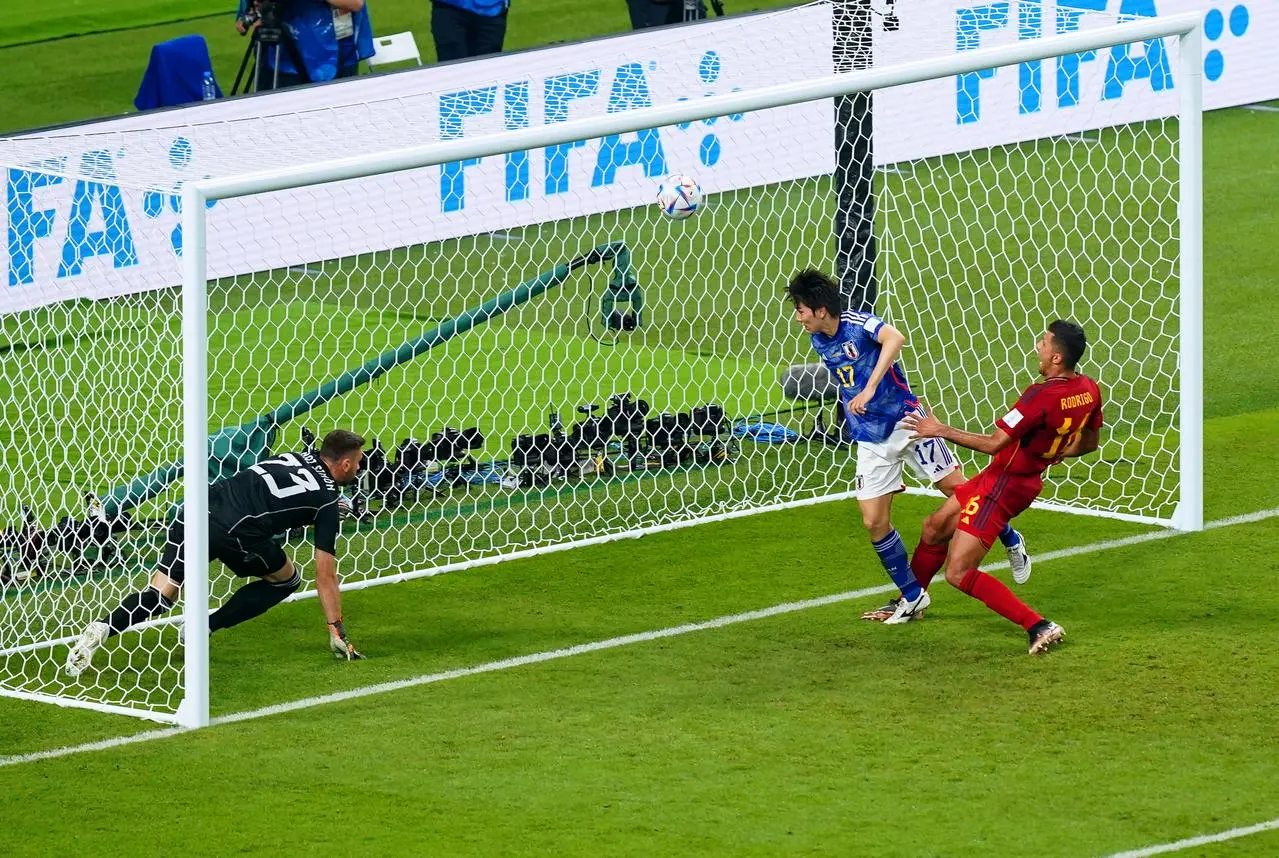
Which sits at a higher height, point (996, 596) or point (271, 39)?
point (271, 39)

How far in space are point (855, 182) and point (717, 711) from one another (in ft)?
15.1

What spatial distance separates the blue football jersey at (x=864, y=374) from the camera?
9.70 meters

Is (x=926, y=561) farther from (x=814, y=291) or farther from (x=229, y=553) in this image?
(x=229, y=553)

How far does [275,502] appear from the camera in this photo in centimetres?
951

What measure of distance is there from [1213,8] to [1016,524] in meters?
9.64

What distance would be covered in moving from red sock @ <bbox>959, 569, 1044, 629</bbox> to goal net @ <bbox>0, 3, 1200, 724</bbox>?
226 cm

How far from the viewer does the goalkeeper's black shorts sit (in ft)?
31.1

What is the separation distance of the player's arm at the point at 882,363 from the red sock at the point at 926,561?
2.59 feet

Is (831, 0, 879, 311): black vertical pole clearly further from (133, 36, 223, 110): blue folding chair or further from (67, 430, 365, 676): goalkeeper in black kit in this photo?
(133, 36, 223, 110): blue folding chair

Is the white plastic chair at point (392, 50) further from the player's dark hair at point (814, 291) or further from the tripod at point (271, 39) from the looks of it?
the player's dark hair at point (814, 291)

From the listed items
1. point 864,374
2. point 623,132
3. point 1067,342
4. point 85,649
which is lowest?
point 85,649

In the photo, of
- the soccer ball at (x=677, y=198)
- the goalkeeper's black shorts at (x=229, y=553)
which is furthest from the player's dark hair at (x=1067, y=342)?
the goalkeeper's black shorts at (x=229, y=553)

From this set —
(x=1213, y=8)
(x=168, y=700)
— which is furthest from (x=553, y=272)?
(x=1213, y=8)

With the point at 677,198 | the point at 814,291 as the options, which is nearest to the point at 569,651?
the point at 814,291
